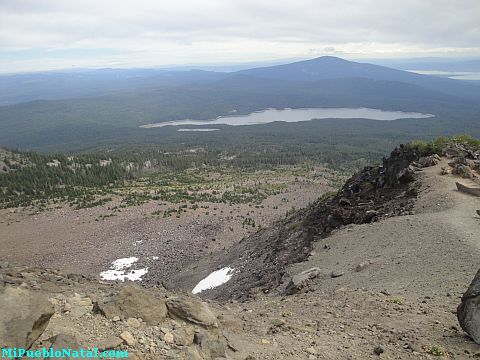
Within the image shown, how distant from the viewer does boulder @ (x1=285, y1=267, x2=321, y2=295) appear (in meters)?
12.7

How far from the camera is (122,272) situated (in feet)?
74.9

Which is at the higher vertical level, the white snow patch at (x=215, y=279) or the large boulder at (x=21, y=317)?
the large boulder at (x=21, y=317)

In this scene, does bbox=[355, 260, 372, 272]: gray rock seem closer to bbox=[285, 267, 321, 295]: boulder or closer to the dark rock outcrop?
bbox=[285, 267, 321, 295]: boulder

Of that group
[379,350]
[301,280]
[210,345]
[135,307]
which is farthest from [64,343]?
[301,280]

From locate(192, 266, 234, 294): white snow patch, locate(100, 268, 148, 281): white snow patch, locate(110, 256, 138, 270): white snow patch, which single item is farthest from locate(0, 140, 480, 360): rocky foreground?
locate(110, 256, 138, 270): white snow patch

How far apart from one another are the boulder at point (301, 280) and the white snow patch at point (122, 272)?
11900 mm

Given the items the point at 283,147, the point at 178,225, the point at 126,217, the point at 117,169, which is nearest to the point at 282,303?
the point at 178,225

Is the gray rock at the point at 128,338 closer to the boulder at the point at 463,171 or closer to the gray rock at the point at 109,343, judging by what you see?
the gray rock at the point at 109,343

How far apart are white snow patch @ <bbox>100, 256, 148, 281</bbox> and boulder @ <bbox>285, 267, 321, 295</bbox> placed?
1190 centimetres

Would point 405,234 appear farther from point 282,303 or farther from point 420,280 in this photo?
point 282,303

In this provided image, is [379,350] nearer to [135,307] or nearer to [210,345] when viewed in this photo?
[210,345]

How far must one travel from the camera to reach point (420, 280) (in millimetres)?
10719

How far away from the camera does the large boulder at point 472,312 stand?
7.17 m

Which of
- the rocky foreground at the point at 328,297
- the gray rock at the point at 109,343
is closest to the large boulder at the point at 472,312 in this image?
the rocky foreground at the point at 328,297
